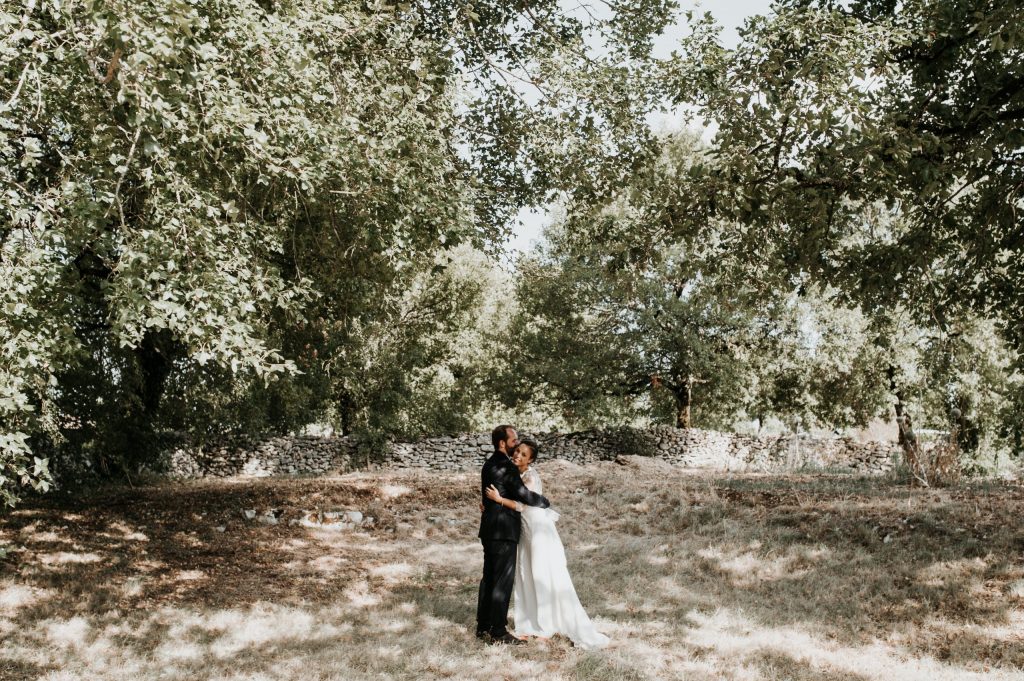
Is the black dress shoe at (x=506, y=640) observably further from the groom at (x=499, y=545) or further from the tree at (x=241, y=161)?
the tree at (x=241, y=161)

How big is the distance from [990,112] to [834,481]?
7.95m

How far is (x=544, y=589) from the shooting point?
6.68 metres

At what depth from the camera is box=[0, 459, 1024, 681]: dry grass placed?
19.9 ft

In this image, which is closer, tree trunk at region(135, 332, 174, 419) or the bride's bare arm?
the bride's bare arm

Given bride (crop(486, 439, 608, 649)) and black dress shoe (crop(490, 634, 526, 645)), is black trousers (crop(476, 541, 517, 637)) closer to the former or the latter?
black dress shoe (crop(490, 634, 526, 645))

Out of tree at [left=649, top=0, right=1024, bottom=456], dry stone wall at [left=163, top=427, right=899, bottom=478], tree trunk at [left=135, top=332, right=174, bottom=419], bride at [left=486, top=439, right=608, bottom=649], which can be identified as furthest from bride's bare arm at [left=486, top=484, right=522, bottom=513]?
dry stone wall at [left=163, top=427, right=899, bottom=478]

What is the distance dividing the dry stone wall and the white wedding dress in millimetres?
15700

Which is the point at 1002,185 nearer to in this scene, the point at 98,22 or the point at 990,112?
the point at 990,112

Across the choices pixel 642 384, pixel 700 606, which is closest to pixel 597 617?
pixel 700 606

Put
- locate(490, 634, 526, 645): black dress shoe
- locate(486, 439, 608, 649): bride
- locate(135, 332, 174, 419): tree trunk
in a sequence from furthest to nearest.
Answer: locate(135, 332, 174, 419): tree trunk < locate(486, 439, 608, 649): bride < locate(490, 634, 526, 645): black dress shoe

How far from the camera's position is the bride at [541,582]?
658 centimetres

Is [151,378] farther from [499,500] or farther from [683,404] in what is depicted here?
[683,404]

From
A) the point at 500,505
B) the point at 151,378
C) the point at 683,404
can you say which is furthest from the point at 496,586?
the point at 683,404

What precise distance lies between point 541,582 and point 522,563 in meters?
0.30
